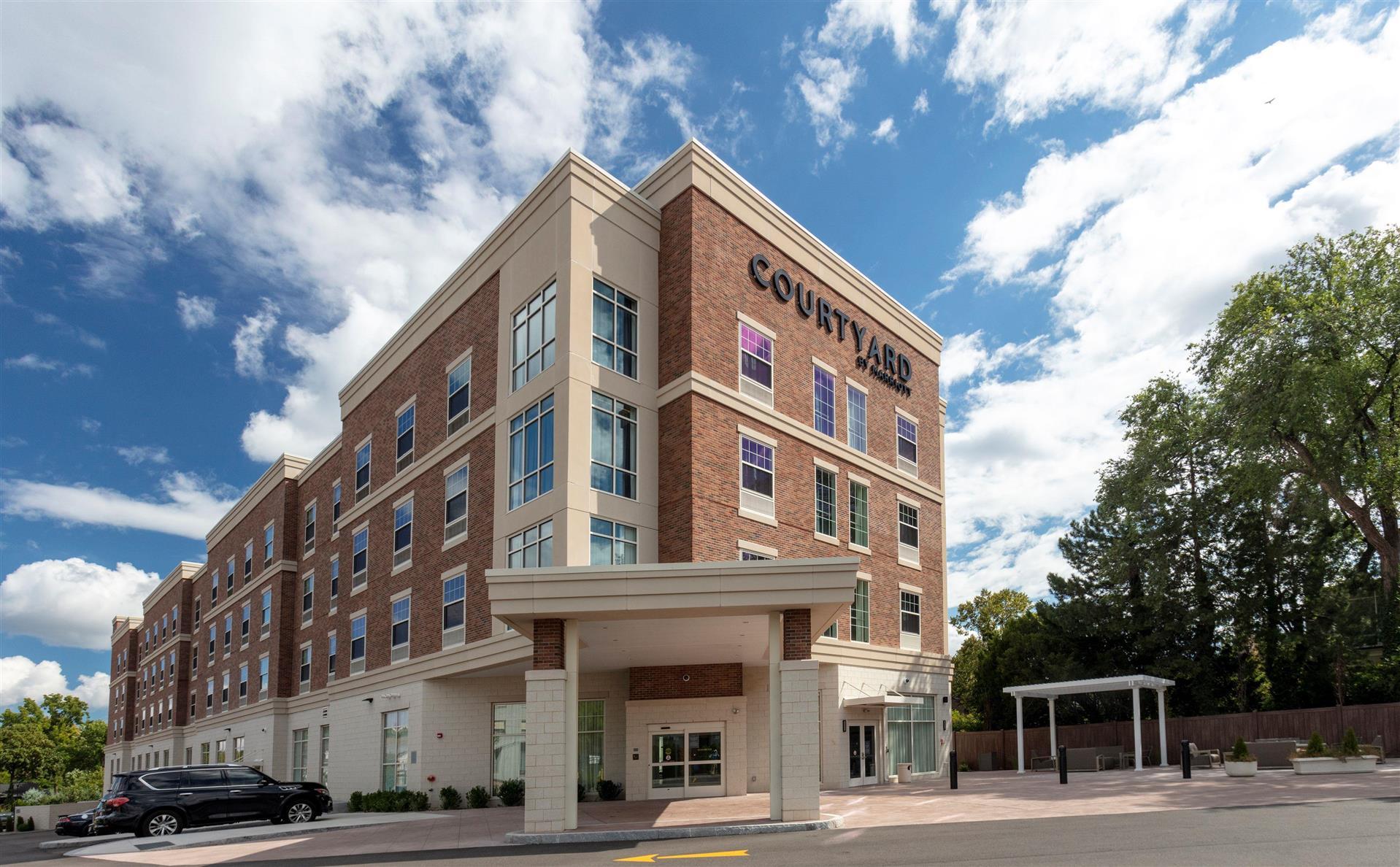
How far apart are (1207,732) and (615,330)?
26928 millimetres

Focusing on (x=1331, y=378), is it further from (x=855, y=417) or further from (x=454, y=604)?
(x=454, y=604)

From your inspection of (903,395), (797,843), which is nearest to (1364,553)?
(903,395)

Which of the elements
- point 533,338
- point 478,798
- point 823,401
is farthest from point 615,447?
point 478,798

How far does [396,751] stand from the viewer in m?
33.8

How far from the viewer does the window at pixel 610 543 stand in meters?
26.0

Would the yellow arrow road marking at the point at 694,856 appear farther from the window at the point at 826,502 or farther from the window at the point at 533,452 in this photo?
the window at the point at 826,502

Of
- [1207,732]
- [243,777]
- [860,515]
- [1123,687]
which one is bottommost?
[1207,732]

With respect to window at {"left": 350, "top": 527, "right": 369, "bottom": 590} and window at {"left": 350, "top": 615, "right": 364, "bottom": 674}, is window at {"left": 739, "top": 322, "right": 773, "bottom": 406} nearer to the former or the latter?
window at {"left": 350, "top": 527, "right": 369, "bottom": 590}

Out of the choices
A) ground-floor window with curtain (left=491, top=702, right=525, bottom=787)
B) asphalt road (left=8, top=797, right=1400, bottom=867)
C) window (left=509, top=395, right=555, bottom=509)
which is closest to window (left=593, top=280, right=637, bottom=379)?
window (left=509, top=395, right=555, bottom=509)

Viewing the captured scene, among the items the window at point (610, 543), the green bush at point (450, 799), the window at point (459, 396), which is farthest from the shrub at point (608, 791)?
the window at point (459, 396)

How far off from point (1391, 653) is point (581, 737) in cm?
2947

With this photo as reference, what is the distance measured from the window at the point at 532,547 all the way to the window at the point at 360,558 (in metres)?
12.6

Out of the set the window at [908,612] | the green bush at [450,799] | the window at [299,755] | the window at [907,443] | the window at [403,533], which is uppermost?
the window at [907,443]

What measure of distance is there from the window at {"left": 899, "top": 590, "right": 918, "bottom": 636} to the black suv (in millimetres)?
19046
